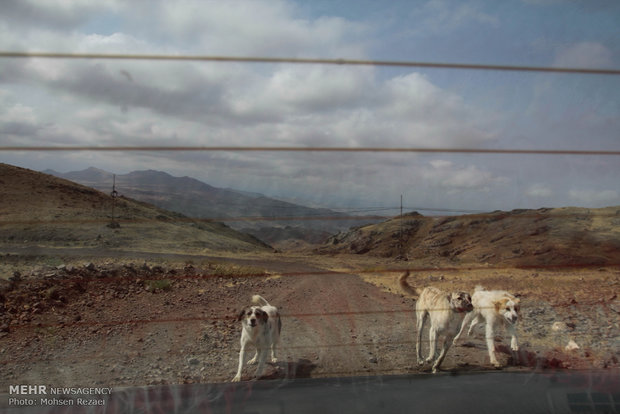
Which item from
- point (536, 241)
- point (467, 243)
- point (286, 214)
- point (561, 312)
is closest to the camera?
point (286, 214)

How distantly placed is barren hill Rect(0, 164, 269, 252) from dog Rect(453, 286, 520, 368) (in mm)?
4994

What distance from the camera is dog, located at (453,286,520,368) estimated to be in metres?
5.02

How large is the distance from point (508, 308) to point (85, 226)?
17611 millimetres

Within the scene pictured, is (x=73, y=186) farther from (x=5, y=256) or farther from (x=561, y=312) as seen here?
(x=561, y=312)

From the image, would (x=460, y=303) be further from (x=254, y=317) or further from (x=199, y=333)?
(x=199, y=333)

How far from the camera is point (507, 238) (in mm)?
15273

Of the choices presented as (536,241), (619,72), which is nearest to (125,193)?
(619,72)

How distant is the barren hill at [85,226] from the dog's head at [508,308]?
16.9 ft

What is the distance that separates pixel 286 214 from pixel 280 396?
153 cm

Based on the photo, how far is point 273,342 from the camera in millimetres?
4863

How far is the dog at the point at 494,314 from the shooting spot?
5.02 meters

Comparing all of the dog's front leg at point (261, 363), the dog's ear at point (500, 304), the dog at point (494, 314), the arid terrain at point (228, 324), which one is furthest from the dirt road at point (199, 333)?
the dog's ear at point (500, 304)

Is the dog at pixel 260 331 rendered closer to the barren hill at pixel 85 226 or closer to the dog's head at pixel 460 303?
the dog's head at pixel 460 303

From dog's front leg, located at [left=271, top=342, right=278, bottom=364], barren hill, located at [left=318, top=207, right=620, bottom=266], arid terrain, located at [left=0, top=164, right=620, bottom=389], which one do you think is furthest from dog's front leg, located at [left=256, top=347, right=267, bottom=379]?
barren hill, located at [left=318, top=207, right=620, bottom=266]
